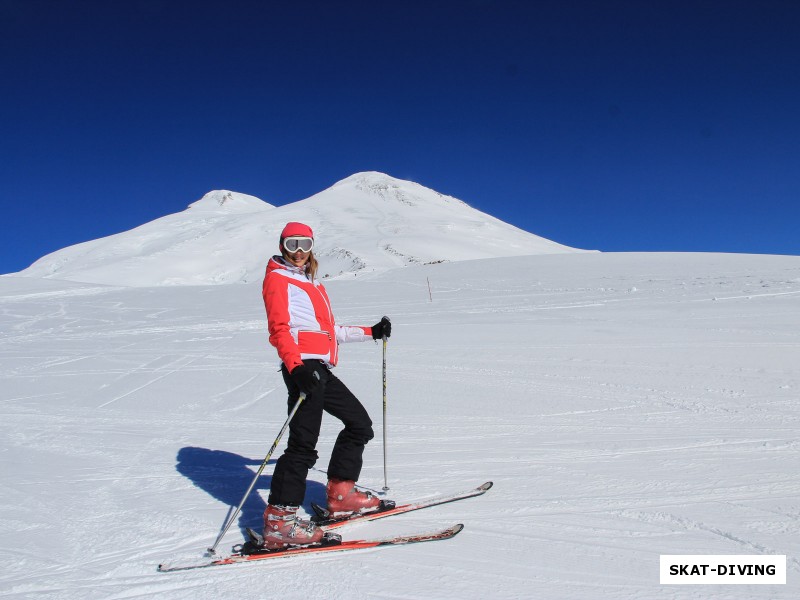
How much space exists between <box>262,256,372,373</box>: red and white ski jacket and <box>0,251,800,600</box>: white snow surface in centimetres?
114

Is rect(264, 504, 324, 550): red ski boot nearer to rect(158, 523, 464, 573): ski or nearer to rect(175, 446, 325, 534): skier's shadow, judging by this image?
rect(158, 523, 464, 573): ski

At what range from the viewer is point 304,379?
122 inches

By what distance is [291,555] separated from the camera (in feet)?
10.2

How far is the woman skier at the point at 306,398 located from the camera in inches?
127

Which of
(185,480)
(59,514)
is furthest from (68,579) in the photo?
(185,480)

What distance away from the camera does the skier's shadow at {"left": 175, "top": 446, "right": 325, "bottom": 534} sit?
12.5ft

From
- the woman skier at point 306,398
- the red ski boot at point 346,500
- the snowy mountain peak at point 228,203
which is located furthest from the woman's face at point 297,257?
the snowy mountain peak at point 228,203

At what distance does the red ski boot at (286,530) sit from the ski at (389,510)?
0.24m

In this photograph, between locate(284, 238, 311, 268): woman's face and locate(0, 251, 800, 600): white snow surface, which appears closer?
locate(0, 251, 800, 600): white snow surface

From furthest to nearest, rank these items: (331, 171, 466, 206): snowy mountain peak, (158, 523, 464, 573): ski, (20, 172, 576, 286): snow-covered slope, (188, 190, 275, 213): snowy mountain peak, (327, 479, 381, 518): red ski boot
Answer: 1. (188, 190, 275, 213): snowy mountain peak
2. (331, 171, 466, 206): snowy mountain peak
3. (20, 172, 576, 286): snow-covered slope
4. (327, 479, 381, 518): red ski boot
5. (158, 523, 464, 573): ski

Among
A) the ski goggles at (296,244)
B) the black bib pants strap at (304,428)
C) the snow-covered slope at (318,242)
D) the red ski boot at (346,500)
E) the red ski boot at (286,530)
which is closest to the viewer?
the red ski boot at (286,530)

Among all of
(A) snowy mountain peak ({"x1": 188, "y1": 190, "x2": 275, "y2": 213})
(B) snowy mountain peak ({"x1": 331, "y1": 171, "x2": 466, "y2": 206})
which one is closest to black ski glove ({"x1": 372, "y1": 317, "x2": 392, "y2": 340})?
(B) snowy mountain peak ({"x1": 331, "y1": 171, "x2": 466, "y2": 206})

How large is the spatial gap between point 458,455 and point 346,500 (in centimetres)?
133

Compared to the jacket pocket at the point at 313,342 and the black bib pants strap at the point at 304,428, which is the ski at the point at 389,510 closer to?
the black bib pants strap at the point at 304,428
